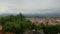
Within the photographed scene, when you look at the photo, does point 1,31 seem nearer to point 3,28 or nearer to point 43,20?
point 3,28

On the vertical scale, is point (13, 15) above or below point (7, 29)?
above

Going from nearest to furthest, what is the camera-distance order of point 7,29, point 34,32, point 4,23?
point 34,32 → point 7,29 → point 4,23

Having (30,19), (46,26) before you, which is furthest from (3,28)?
(46,26)

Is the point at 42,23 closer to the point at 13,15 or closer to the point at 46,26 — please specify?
the point at 46,26

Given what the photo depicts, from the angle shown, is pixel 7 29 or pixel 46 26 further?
pixel 46 26

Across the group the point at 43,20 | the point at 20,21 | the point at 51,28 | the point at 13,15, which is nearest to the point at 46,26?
the point at 51,28

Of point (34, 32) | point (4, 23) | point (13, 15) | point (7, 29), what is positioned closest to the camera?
point (34, 32)
